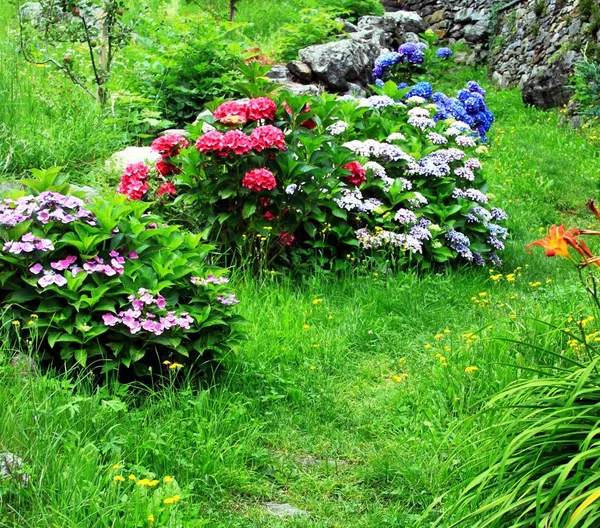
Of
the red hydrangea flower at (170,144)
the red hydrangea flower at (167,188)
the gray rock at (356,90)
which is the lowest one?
the red hydrangea flower at (167,188)

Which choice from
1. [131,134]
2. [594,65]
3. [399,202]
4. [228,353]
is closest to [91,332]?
[228,353]

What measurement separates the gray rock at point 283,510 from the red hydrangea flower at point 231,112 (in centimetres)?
283

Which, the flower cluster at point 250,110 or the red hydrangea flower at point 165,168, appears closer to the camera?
the flower cluster at point 250,110

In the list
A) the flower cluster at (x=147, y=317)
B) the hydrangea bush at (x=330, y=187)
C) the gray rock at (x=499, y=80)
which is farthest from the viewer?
the gray rock at (x=499, y=80)

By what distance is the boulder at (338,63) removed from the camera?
945 centimetres

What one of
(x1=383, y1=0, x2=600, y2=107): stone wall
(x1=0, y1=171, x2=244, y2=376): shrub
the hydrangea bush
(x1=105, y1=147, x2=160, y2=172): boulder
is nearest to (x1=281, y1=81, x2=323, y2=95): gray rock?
the hydrangea bush

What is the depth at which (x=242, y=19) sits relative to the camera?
15.1 meters

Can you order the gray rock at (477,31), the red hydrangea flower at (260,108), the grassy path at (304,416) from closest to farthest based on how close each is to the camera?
1. the grassy path at (304,416)
2. the red hydrangea flower at (260,108)
3. the gray rock at (477,31)

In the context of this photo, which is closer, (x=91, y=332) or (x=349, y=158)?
(x=91, y=332)

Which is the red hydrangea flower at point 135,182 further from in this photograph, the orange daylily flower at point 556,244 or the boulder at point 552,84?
the boulder at point 552,84

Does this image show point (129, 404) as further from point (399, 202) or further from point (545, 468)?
point (399, 202)

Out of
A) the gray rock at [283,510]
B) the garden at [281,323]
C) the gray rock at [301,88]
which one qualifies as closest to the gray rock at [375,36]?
the gray rock at [301,88]

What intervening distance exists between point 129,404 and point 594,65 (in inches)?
335

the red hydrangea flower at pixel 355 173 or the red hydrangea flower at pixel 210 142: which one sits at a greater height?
the red hydrangea flower at pixel 210 142
